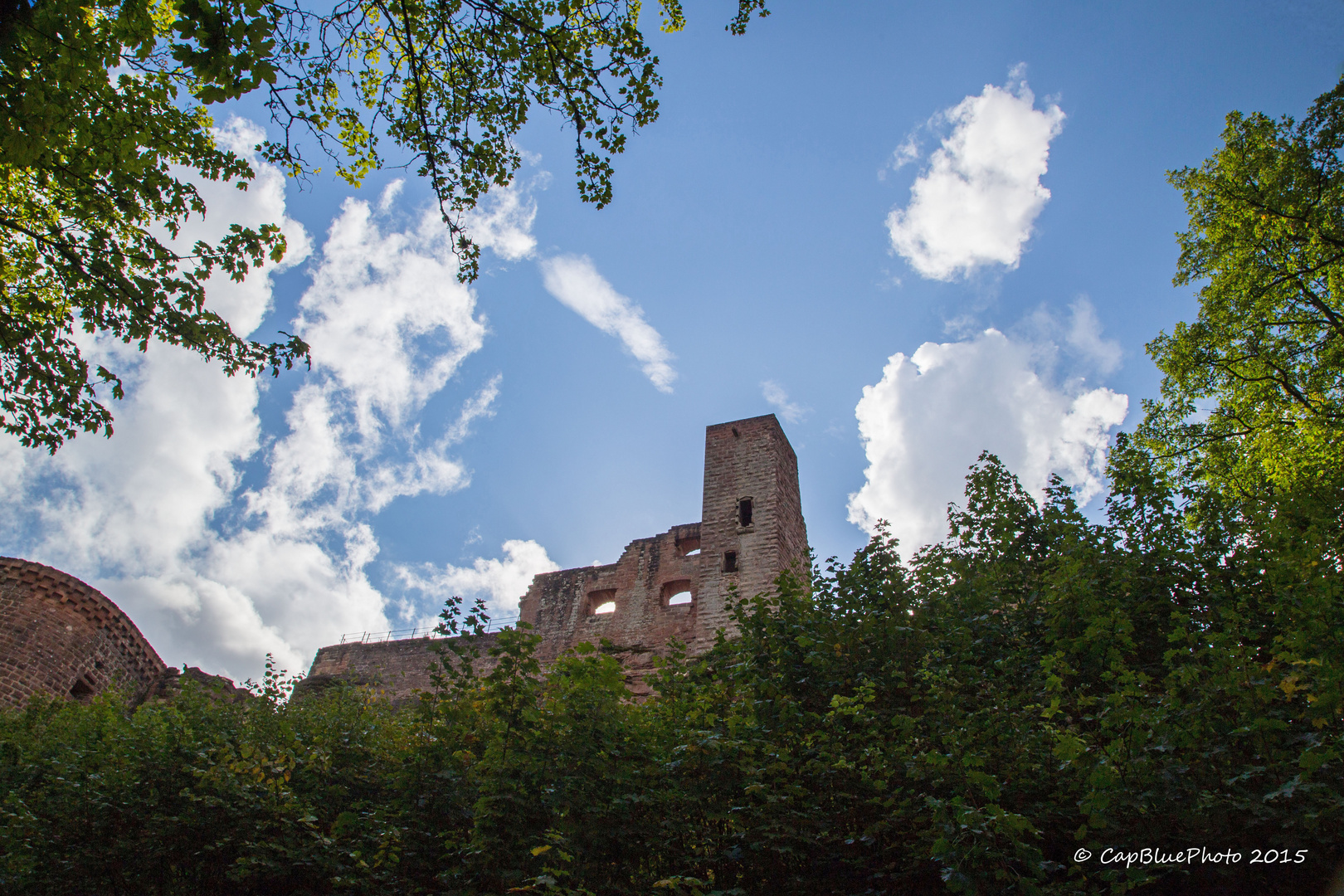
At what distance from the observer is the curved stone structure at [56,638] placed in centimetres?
1380

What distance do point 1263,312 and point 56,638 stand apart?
23927 mm

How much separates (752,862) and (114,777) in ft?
17.3

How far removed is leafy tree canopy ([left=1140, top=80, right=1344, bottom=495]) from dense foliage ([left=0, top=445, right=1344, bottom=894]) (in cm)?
678

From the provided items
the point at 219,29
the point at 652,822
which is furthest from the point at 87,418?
the point at 652,822

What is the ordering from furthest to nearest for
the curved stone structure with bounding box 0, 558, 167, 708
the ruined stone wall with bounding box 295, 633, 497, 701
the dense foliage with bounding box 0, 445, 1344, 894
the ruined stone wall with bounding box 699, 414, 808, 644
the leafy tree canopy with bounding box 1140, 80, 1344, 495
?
the ruined stone wall with bounding box 295, 633, 497, 701 < the curved stone structure with bounding box 0, 558, 167, 708 < the ruined stone wall with bounding box 699, 414, 808, 644 < the leafy tree canopy with bounding box 1140, 80, 1344, 495 < the dense foliage with bounding box 0, 445, 1344, 894

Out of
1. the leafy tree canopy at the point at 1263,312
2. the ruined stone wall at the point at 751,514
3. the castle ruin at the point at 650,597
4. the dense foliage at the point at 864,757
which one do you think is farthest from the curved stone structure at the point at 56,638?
the leafy tree canopy at the point at 1263,312

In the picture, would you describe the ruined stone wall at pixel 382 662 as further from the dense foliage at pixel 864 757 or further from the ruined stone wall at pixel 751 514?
the dense foliage at pixel 864 757

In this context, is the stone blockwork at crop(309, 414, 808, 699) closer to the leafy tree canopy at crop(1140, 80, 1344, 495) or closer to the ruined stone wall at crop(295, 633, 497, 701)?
the ruined stone wall at crop(295, 633, 497, 701)

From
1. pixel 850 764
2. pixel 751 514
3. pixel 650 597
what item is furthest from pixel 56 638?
pixel 850 764

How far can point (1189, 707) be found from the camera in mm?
3699

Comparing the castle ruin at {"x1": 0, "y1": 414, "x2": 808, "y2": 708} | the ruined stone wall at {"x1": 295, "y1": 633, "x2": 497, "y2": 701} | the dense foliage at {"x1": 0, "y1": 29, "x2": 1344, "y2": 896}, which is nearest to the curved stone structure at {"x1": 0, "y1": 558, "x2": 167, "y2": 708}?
the castle ruin at {"x1": 0, "y1": 414, "x2": 808, "y2": 708}

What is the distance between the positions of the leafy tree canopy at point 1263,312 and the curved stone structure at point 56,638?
2203 cm

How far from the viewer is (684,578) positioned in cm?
1864

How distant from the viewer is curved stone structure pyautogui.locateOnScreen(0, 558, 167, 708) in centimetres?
1380
